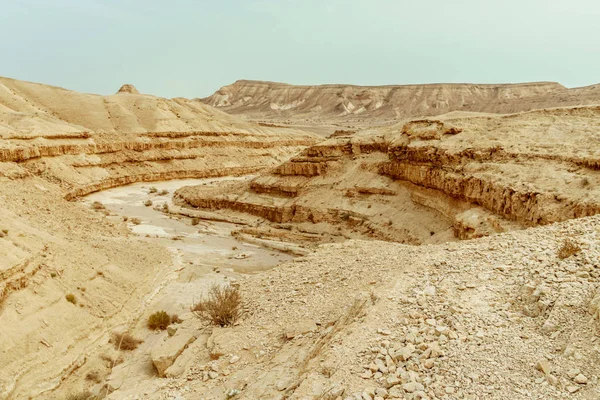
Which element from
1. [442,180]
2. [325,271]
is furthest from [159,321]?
[442,180]

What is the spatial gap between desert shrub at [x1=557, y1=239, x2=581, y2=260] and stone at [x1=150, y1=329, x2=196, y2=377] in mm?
7951

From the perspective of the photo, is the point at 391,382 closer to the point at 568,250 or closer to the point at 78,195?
the point at 568,250

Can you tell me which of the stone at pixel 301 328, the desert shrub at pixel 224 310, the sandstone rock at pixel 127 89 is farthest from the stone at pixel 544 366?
the sandstone rock at pixel 127 89

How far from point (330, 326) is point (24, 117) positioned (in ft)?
137

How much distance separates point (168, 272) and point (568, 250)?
16021mm

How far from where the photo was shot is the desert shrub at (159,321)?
14.1 metres

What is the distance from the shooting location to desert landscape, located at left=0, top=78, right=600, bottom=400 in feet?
19.6

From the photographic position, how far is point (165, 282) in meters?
18.3

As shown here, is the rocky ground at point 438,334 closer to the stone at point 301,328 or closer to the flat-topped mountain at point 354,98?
the stone at point 301,328

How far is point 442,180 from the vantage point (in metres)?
22.3

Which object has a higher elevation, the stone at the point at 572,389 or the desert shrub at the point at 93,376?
the stone at the point at 572,389

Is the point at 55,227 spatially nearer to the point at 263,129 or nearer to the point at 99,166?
the point at 99,166

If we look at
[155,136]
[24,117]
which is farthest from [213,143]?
[24,117]

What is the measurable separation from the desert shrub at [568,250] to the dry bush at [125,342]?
37.2 feet
